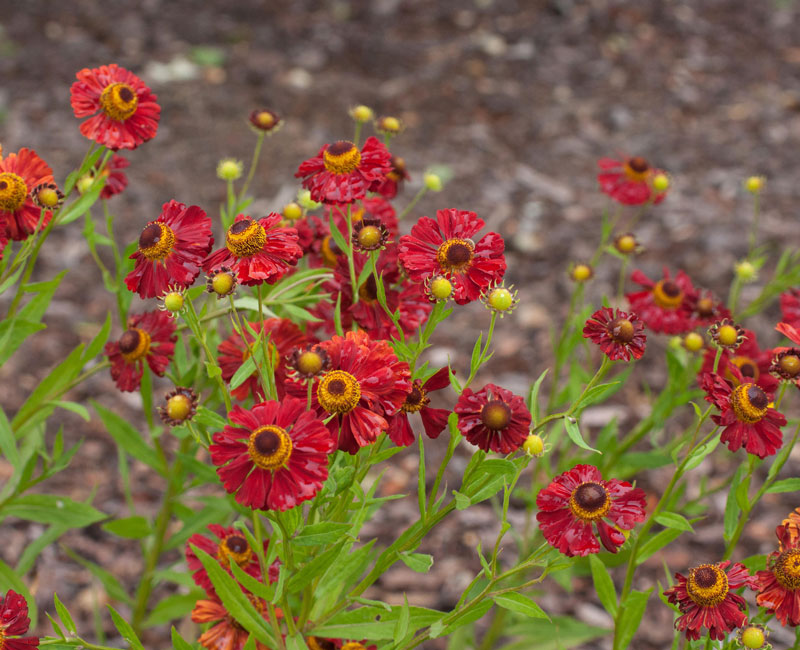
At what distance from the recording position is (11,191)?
5.38 feet

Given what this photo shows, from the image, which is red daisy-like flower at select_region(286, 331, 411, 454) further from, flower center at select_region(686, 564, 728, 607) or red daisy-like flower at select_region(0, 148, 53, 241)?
red daisy-like flower at select_region(0, 148, 53, 241)

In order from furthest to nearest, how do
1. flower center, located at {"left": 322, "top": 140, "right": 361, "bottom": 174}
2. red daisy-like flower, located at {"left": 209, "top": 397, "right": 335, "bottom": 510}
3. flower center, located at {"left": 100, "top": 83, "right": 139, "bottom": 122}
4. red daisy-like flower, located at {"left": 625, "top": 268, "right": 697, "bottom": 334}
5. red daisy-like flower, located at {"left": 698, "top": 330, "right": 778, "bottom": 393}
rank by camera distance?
red daisy-like flower, located at {"left": 625, "top": 268, "right": 697, "bottom": 334}, red daisy-like flower, located at {"left": 698, "top": 330, "right": 778, "bottom": 393}, flower center, located at {"left": 100, "top": 83, "right": 139, "bottom": 122}, flower center, located at {"left": 322, "top": 140, "right": 361, "bottom": 174}, red daisy-like flower, located at {"left": 209, "top": 397, "right": 335, "bottom": 510}

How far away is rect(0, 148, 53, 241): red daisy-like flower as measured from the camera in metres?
1.64

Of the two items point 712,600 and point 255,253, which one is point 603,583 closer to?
point 712,600

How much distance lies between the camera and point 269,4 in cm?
586

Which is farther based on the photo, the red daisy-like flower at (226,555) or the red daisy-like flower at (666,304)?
the red daisy-like flower at (666,304)

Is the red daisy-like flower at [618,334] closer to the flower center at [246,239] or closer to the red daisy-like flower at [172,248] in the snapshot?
the flower center at [246,239]

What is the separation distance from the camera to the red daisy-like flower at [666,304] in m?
2.25

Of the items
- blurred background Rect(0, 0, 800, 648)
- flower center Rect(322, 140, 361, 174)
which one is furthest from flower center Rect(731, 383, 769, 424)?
blurred background Rect(0, 0, 800, 648)

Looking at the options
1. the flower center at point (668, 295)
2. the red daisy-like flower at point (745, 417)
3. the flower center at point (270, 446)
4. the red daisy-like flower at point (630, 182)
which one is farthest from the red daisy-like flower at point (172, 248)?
the red daisy-like flower at point (630, 182)

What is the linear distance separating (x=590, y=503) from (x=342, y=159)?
2.49 feet

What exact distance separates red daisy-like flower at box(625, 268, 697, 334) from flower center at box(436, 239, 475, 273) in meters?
0.97

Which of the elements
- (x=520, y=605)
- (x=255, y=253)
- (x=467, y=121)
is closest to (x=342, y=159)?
(x=255, y=253)

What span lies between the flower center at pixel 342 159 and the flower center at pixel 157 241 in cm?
33
